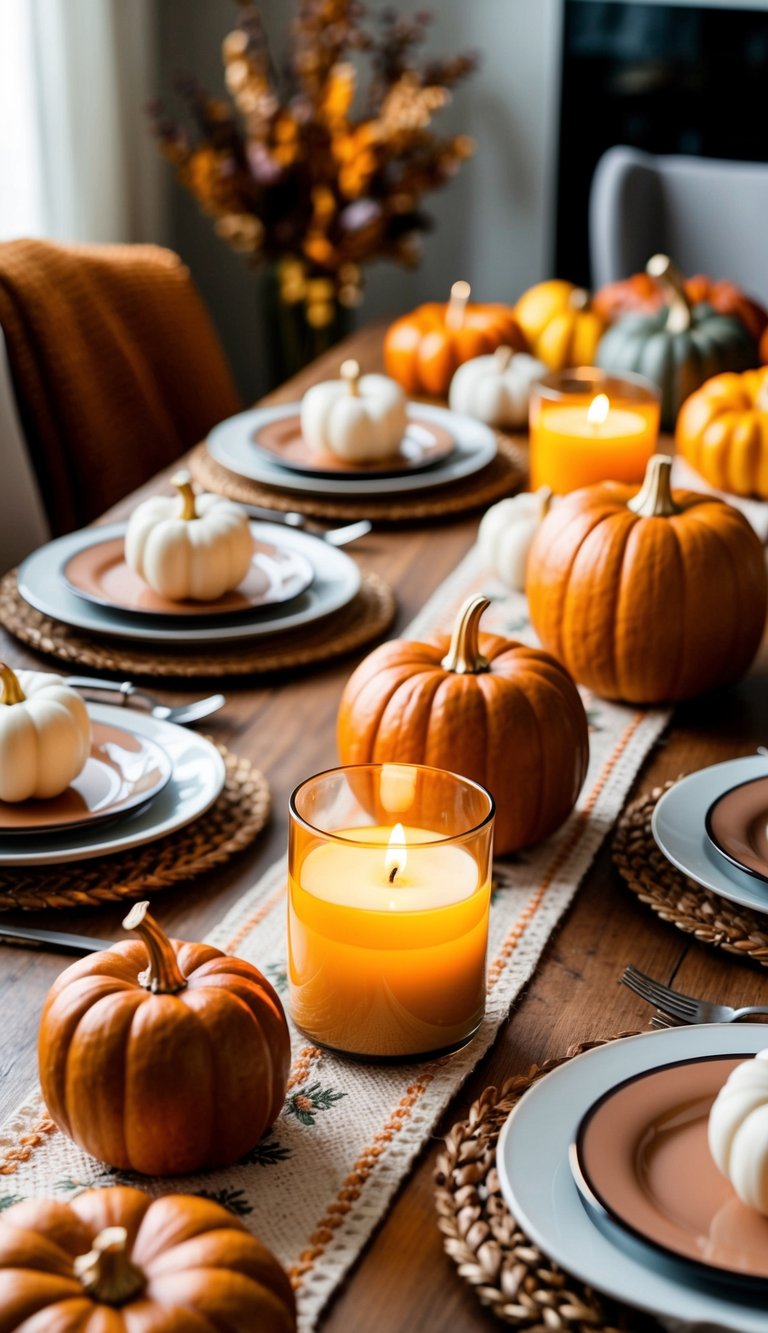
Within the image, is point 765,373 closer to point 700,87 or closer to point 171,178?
point 700,87

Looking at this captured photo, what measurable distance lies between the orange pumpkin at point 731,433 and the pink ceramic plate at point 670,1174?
1137mm

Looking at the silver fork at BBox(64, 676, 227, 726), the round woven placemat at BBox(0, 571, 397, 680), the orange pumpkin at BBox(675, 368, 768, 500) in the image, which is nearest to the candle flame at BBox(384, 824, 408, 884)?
the silver fork at BBox(64, 676, 227, 726)

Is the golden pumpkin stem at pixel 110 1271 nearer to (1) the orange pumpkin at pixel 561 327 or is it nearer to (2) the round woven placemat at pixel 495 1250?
(2) the round woven placemat at pixel 495 1250

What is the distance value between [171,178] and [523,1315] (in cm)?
388

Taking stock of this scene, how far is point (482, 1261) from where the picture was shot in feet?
2.08

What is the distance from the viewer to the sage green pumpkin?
6.60 ft

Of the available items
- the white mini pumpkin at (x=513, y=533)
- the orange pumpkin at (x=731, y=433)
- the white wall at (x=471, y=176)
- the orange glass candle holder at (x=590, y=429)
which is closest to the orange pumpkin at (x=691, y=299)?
the orange pumpkin at (x=731, y=433)

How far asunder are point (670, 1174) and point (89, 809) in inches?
19.3

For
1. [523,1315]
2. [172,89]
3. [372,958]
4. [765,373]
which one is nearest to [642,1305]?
[523,1315]

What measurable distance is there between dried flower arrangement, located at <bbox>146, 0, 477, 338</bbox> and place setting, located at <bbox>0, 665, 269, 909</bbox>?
2.50m

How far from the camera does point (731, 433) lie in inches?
67.9

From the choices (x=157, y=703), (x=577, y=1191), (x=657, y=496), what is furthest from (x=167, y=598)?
(x=577, y=1191)

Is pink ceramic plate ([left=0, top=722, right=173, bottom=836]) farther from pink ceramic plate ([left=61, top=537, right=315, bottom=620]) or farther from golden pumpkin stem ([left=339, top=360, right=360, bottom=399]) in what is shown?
golden pumpkin stem ([left=339, top=360, right=360, bottom=399])

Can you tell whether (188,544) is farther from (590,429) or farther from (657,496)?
(590,429)
